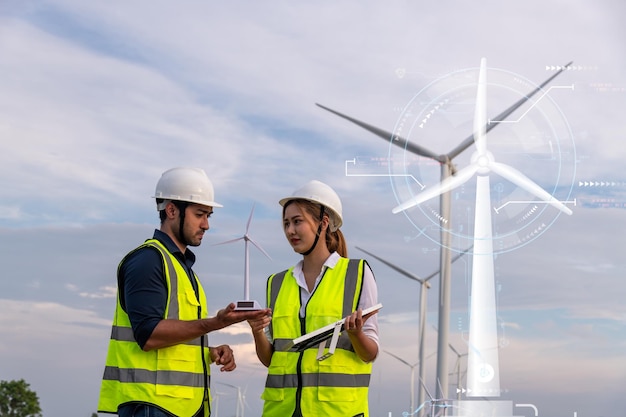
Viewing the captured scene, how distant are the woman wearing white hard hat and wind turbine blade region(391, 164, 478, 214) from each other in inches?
1020

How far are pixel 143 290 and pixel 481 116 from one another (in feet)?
100

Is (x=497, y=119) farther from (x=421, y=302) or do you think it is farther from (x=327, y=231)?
(x=327, y=231)

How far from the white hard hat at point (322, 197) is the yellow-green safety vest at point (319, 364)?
0.39 m

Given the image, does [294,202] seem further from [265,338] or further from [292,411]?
[292,411]

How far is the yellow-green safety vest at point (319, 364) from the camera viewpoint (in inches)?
311

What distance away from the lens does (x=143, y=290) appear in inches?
299

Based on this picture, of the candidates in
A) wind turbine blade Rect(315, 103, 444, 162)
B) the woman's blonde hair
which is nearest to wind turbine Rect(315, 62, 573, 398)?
wind turbine blade Rect(315, 103, 444, 162)

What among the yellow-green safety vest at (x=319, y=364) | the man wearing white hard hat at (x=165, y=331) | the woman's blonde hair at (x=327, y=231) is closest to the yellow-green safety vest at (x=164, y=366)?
the man wearing white hard hat at (x=165, y=331)

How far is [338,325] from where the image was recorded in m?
7.68

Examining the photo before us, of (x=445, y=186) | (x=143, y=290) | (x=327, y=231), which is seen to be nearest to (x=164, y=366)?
(x=143, y=290)

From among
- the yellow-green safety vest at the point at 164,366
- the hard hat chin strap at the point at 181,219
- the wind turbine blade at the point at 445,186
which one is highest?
the wind turbine blade at the point at 445,186

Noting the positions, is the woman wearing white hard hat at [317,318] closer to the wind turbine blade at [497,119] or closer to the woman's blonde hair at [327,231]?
the woman's blonde hair at [327,231]

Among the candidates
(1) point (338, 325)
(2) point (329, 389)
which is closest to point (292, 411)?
(2) point (329, 389)

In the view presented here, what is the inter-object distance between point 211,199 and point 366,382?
1949 mm
